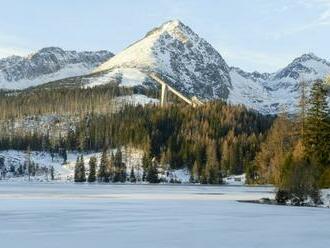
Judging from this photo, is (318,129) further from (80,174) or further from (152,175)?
(80,174)

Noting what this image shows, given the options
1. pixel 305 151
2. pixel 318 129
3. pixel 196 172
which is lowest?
pixel 196 172

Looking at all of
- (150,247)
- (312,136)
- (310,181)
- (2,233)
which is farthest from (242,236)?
(312,136)

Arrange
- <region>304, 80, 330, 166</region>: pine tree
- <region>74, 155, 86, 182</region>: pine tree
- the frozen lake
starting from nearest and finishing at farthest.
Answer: the frozen lake, <region>304, 80, 330, 166</region>: pine tree, <region>74, 155, 86, 182</region>: pine tree

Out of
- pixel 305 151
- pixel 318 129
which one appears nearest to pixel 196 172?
pixel 318 129

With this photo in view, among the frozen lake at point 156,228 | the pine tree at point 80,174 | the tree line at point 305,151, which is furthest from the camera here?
the pine tree at point 80,174

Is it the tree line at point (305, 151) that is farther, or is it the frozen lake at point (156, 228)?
the tree line at point (305, 151)

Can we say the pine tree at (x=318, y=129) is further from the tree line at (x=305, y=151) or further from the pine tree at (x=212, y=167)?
the pine tree at (x=212, y=167)

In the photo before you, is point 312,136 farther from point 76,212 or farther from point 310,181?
point 76,212

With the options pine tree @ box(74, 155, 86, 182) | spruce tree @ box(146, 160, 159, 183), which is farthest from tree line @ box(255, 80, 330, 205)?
pine tree @ box(74, 155, 86, 182)

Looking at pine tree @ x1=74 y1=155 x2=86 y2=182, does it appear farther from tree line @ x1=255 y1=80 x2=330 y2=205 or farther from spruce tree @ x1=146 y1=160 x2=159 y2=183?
tree line @ x1=255 y1=80 x2=330 y2=205

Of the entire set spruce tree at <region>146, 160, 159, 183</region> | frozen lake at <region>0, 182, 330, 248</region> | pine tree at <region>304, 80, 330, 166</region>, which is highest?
pine tree at <region>304, 80, 330, 166</region>

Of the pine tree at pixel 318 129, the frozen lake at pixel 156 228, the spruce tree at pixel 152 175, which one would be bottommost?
the frozen lake at pixel 156 228

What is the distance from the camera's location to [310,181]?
204 feet

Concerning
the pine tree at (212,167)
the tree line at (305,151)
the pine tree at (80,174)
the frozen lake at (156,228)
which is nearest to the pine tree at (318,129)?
the tree line at (305,151)
